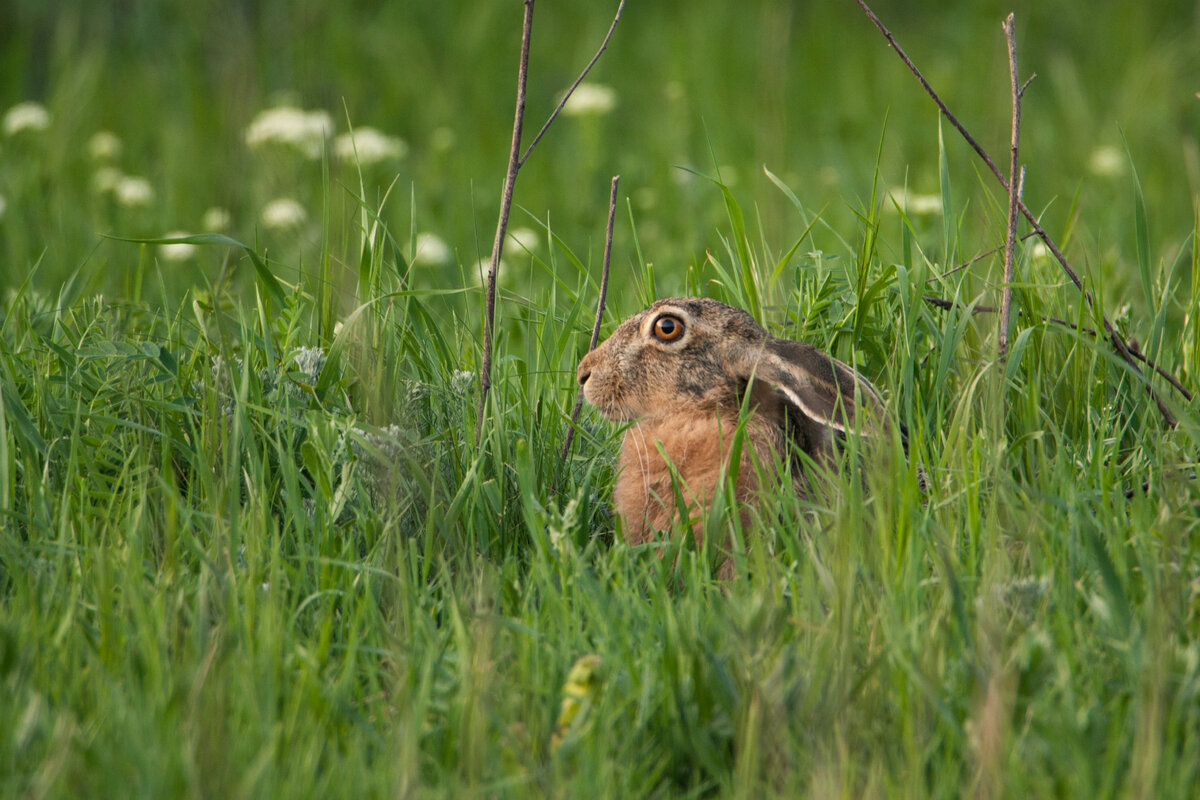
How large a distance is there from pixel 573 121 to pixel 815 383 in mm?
6602

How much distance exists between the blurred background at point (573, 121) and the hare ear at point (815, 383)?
1957 mm

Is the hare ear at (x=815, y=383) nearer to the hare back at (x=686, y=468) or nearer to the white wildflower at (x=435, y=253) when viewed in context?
the hare back at (x=686, y=468)

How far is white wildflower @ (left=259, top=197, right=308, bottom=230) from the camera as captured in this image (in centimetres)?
591

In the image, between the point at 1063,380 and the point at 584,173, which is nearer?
the point at 1063,380

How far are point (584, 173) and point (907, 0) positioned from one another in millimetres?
5475

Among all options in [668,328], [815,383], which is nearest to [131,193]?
[668,328]

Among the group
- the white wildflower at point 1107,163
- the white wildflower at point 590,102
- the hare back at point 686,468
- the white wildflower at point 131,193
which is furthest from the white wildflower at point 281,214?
the white wildflower at point 1107,163

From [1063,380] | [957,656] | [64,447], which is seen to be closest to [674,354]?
[1063,380]

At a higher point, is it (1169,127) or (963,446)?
(1169,127)

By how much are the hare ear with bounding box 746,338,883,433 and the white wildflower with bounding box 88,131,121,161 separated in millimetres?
5640

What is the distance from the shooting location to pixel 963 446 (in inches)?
112

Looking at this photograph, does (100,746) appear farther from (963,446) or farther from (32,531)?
(963,446)

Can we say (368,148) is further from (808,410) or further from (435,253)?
(808,410)

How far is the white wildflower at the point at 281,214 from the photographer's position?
19.4 ft
